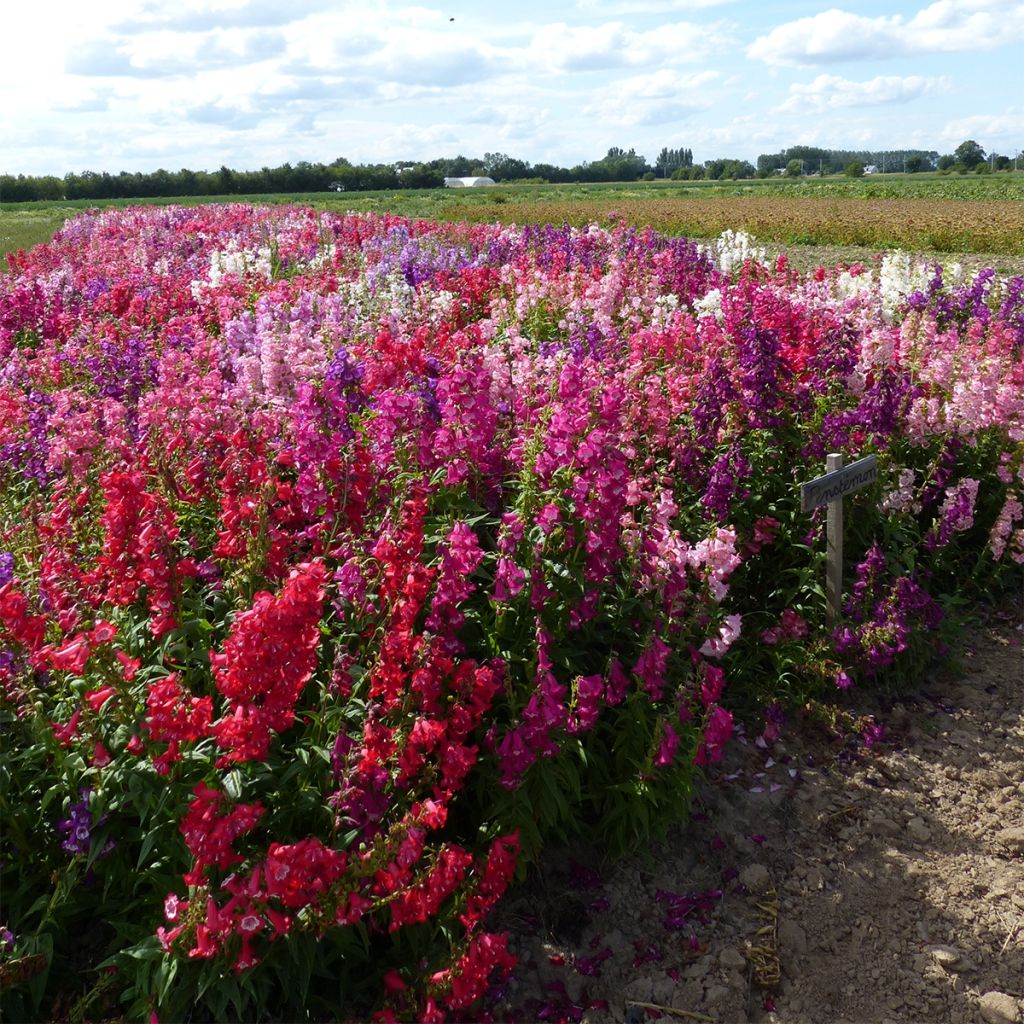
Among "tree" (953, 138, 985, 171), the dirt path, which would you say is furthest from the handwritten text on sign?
"tree" (953, 138, 985, 171)

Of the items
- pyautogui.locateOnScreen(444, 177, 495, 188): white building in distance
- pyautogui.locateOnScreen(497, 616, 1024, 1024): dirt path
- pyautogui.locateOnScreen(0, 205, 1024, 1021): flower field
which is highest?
pyautogui.locateOnScreen(444, 177, 495, 188): white building in distance

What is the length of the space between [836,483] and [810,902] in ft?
6.40

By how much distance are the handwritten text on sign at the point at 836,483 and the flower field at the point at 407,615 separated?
1.42 ft

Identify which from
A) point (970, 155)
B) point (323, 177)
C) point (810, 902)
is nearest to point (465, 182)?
point (323, 177)

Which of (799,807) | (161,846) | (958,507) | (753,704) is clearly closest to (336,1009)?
(161,846)

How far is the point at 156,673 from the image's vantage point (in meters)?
3.38

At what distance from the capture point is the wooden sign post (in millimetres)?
4422

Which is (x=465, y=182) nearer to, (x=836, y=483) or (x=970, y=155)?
(x=970, y=155)

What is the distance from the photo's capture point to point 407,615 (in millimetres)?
2938

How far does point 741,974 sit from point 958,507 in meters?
3.01

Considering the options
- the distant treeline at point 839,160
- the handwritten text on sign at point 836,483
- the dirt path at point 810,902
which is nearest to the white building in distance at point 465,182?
the distant treeline at point 839,160

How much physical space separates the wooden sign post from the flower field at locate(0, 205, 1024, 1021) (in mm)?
162

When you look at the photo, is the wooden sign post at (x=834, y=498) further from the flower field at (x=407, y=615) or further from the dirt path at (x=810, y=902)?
the dirt path at (x=810, y=902)

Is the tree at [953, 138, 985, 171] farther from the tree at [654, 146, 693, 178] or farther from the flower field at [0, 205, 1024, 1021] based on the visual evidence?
the flower field at [0, 205, 1024, 1021]
